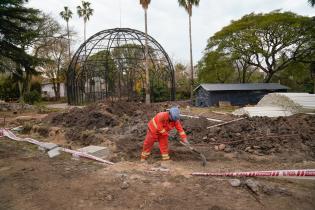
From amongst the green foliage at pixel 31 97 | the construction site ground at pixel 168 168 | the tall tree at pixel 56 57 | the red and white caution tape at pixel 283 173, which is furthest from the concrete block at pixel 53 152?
the tall tree at pixel 56 57

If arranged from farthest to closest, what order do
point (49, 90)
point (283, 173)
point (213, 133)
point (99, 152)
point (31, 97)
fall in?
point (49, 90) → point (31, 97) → point (213, 133) → point (99, 152) → point (283, 173)

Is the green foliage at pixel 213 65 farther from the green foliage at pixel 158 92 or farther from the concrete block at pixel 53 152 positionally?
the concrete block at pixel 53 152

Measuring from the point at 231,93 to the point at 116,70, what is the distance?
959 centimetres

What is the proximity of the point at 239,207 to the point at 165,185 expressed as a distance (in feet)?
4.53

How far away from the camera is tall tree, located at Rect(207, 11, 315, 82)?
22.3m

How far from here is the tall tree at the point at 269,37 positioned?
22328mm

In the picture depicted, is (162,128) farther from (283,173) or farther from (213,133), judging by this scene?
(283,173)

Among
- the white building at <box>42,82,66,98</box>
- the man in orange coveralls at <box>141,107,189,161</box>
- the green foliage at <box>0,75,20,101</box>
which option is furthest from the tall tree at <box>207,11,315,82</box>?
the white building at <box>42,82,66,98</box>

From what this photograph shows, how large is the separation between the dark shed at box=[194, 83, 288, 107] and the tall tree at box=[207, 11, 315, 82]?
2811 mm

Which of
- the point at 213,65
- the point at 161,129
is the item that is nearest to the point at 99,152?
the point at 161,129

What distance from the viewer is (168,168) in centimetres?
587

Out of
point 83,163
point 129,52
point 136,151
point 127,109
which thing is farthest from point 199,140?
point 129,52

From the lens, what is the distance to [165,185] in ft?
16.1

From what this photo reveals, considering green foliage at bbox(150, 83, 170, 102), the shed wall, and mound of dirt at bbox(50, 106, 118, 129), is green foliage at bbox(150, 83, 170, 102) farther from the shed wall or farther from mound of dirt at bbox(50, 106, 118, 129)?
mound of dirt at bbox(50, 106, 118, 129)
